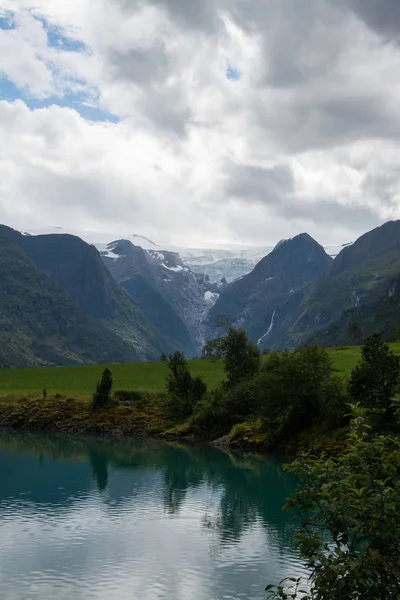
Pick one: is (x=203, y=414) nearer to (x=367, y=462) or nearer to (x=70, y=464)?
(x=70, y=464)

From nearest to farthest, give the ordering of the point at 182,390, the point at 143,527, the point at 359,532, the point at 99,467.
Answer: the point at 359,532 < the point at 143,527 < the point at 99,467 < the point at 182,390

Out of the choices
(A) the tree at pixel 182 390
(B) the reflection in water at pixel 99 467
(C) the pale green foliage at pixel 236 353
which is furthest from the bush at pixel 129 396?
(B) the reflection in water at pixel 99 467

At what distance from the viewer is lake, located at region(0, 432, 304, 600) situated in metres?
25.2

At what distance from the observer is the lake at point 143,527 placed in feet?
82.7

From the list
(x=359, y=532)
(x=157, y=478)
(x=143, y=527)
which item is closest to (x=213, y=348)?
(x=157, y=478)

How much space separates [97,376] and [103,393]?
114 feet

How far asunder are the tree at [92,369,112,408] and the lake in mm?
26553

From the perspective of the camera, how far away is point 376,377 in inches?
2224

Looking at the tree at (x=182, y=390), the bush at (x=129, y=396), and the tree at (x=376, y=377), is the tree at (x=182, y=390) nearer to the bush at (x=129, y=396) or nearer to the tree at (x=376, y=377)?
the bush at (x=129, y=396)

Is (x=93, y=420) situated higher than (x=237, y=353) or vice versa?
(x=237, y=353)

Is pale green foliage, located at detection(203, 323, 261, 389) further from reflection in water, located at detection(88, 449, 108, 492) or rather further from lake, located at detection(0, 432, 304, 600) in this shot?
reflection in water, located at detection(88, 449, 108, 492)

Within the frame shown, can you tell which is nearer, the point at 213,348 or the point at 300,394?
the point at 300,394

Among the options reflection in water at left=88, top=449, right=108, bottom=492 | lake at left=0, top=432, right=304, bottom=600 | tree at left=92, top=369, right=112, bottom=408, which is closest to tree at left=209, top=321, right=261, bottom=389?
tree at left=92, top=369, right=112, bottom=408

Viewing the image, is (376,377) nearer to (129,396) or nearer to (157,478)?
(157,478)
